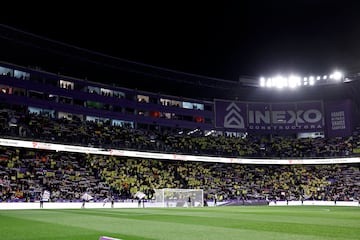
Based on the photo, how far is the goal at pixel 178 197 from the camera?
171 feet

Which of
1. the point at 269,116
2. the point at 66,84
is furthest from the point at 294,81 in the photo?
the point at 66,84

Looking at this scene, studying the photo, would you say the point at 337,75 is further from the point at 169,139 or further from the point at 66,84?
the point at 66,84

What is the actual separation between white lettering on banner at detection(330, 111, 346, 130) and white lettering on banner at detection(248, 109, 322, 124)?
3257 mm

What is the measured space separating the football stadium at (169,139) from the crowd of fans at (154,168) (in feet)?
0.64

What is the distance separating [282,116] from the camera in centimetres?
7750

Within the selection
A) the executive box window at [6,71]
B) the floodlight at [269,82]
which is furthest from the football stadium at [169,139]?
the executive box window at [6,71]

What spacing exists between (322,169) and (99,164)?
139 ft

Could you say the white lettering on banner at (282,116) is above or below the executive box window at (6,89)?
below

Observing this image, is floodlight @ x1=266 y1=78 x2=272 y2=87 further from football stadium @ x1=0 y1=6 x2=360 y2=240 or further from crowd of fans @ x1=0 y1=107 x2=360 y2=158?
crowd of fans @ x1=0 y1=107 x2=360 y2=158

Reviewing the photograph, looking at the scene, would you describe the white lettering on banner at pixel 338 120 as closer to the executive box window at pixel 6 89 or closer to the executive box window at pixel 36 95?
the executive box window at pixel 36 95

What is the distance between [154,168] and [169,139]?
892cm

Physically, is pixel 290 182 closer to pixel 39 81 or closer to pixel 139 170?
pixel 139 170

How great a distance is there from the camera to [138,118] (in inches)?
2771

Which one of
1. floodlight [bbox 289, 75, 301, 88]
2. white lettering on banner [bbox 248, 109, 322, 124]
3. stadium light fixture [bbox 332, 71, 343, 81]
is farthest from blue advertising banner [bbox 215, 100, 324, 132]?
stadium light fixture [bbox 332, 71, 343, 81]
